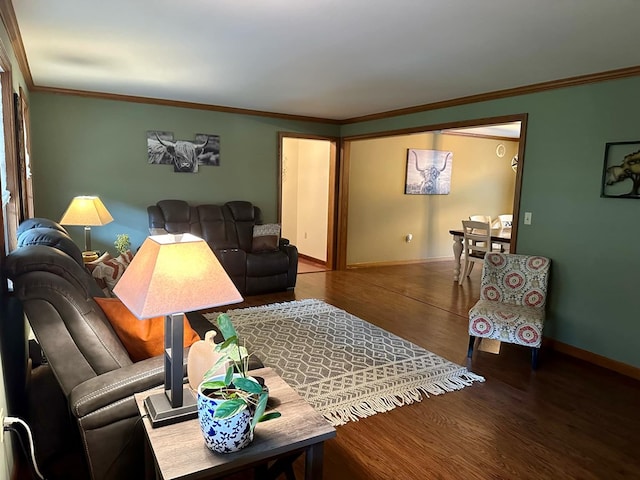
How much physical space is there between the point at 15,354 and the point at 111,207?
11.7 feet

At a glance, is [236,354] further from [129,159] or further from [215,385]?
[129,159]

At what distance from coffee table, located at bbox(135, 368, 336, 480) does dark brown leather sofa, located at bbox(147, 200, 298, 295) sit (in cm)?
356

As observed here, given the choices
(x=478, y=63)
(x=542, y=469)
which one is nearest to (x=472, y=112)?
(x=478, y=63)

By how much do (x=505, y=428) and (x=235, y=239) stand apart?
4020 mm

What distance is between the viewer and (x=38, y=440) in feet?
6.64

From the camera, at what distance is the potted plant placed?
1.28m

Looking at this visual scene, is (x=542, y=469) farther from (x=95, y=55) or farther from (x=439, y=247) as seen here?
(x=439, y=247)

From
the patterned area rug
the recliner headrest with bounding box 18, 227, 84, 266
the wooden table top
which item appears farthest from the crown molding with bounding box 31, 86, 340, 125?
the recliner headrest with bounding box 18, 227, 84, 266

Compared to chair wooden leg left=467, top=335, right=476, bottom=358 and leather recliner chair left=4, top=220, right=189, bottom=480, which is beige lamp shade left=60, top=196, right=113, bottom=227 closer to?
leather recliner chair left=4, top=220, right=189, bottom=480

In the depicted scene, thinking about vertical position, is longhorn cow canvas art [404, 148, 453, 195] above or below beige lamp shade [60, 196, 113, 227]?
above

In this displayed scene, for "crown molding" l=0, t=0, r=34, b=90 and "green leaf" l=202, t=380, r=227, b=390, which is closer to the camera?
"green leaf" l=202, t=380, r=227, b=390

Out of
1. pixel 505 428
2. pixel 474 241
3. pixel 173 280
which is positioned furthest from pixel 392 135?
pixel 173 280

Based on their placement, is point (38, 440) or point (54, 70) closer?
point (38, 440)

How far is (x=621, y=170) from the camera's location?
3.37m
